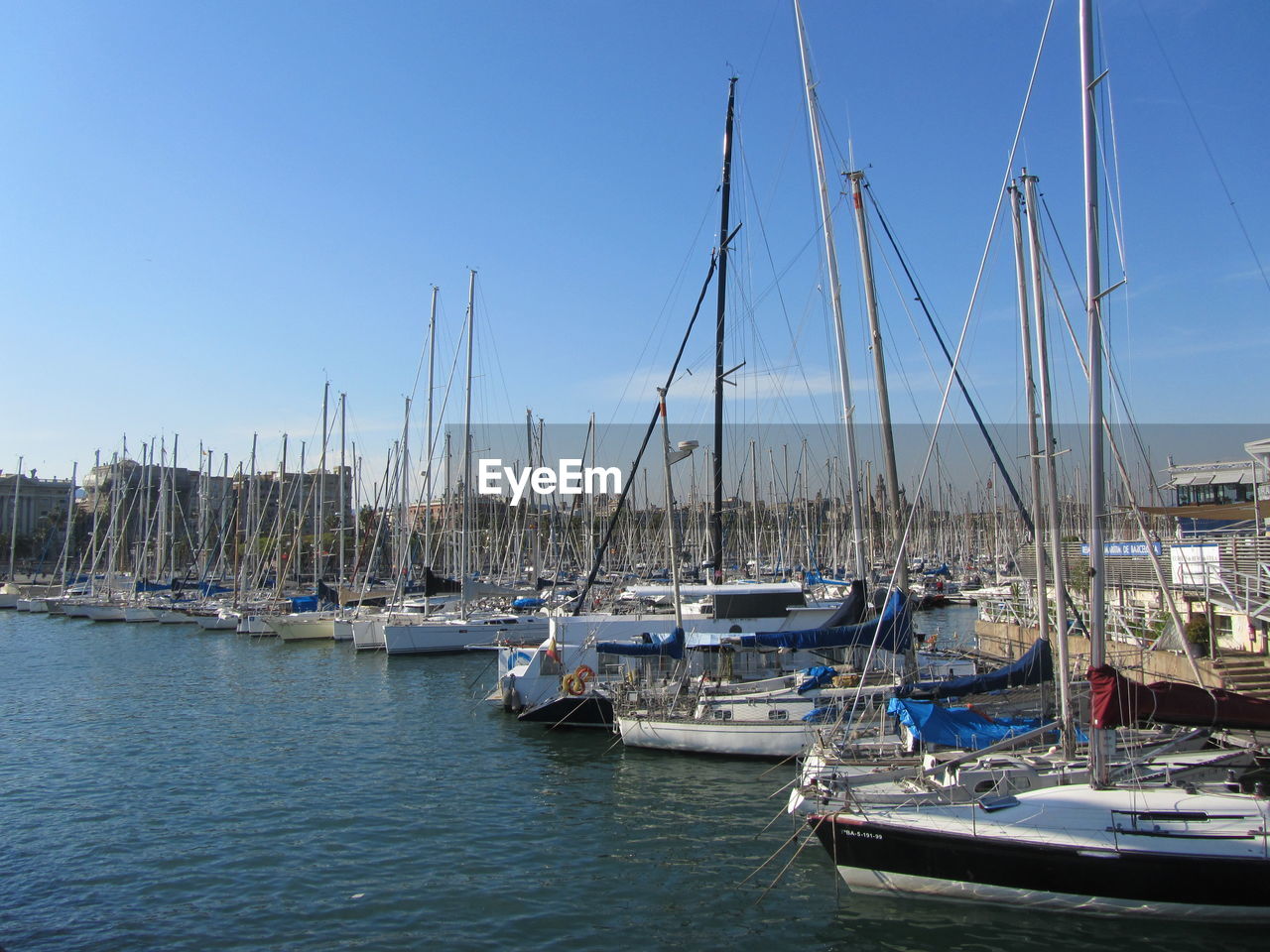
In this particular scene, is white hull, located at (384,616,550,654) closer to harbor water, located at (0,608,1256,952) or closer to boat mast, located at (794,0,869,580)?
harbor water, located at (0,608,1256,952)

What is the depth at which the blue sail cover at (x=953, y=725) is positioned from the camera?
60.5 ft

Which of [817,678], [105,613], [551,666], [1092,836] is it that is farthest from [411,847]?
[105,613]

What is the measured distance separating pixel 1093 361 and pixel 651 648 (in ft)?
57.3

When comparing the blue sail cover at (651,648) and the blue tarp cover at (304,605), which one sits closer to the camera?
the blue sail cover at (651,648)

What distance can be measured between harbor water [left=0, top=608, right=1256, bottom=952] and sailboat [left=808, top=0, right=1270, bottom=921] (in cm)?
50

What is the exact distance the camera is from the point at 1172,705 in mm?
14719

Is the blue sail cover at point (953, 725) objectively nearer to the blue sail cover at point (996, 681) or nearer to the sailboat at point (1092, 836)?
the blue sail cover at point (996, 681)

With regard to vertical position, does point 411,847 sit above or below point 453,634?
below

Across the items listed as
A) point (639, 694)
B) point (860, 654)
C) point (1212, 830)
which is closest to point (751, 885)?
point (1212, 830)

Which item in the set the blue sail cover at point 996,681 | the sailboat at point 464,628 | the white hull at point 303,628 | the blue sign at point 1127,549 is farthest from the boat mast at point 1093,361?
the white hull at point 303,628

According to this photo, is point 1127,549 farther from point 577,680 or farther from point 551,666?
point 551,666

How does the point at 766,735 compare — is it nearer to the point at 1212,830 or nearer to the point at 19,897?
the point at 1212,830

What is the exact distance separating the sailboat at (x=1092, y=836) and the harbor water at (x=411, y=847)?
496 millimetres

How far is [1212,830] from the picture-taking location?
42.8ft
